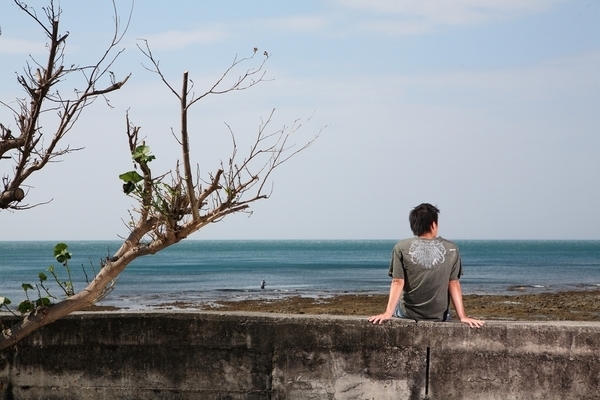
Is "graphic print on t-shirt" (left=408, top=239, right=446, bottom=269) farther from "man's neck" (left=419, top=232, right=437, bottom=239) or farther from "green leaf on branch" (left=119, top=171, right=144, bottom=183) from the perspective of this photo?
"green leaf on branch" (left=119, top=171, right=144, bottom=183)

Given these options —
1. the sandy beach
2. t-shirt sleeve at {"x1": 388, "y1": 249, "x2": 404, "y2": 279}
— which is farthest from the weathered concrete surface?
the sandy beach

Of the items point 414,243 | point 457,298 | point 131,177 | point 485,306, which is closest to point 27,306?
point 131,177

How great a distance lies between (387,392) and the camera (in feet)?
18.0

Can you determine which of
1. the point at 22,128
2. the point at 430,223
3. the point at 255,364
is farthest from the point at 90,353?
the point at 430,223

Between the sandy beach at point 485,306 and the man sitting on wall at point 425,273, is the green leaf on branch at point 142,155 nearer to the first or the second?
the man sitting on wall at point 425,273

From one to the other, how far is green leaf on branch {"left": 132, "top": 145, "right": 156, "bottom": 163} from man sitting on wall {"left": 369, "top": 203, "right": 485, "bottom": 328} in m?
1.84

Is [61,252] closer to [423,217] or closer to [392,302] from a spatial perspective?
[392,302]

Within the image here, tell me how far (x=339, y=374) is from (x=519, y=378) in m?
1.24

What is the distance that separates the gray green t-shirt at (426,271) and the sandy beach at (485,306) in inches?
624

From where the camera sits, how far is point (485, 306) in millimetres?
24922

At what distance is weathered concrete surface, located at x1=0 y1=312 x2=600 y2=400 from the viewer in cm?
539

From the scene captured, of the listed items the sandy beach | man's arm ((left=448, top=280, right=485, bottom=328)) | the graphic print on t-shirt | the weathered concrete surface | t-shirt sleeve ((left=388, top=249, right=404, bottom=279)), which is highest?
the graphic print on t-shirt

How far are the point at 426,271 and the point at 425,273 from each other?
16mm

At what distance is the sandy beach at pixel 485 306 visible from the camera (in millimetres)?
22297
